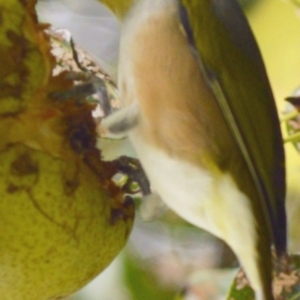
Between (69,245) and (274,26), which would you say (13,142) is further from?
(274,26)

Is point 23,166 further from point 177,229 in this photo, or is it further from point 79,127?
point 177,229

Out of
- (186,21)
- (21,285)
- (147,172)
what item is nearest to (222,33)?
(186,21)

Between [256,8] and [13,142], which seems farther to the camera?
[256,8]

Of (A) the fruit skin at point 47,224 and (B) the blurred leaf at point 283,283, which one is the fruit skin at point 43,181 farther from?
(B) the blurred leaf at point 283,283

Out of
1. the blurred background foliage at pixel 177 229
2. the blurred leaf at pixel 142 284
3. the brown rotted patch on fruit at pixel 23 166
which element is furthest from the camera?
the blurred leaf at pixel 142 284

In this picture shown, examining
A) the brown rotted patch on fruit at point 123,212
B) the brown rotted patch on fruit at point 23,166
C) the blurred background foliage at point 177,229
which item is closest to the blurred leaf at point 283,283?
the blurred background foliage at point 177,229

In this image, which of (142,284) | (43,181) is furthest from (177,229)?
(43,181)

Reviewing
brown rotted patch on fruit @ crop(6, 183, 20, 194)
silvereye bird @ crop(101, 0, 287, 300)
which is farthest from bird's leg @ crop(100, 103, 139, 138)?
brown rotted patch on fruit @ crop(6, 183, 20, 194)
